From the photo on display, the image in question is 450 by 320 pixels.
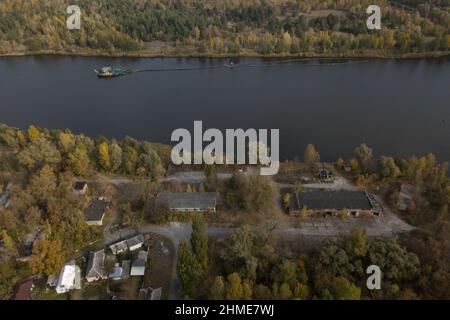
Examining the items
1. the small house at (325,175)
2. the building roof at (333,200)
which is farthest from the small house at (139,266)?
the small house at (325,175)

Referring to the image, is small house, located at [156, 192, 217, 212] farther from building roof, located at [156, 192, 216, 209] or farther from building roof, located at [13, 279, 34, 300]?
building roof, located at [13, 279, 34, 300]

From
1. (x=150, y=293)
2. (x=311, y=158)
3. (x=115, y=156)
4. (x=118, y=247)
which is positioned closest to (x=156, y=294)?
(x=150, y=293)

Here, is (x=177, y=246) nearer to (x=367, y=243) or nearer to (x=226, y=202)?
(x=226, y=202)

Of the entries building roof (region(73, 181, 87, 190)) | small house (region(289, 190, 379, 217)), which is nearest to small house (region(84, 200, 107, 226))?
building roof (region(73, 181, 87, 190))
